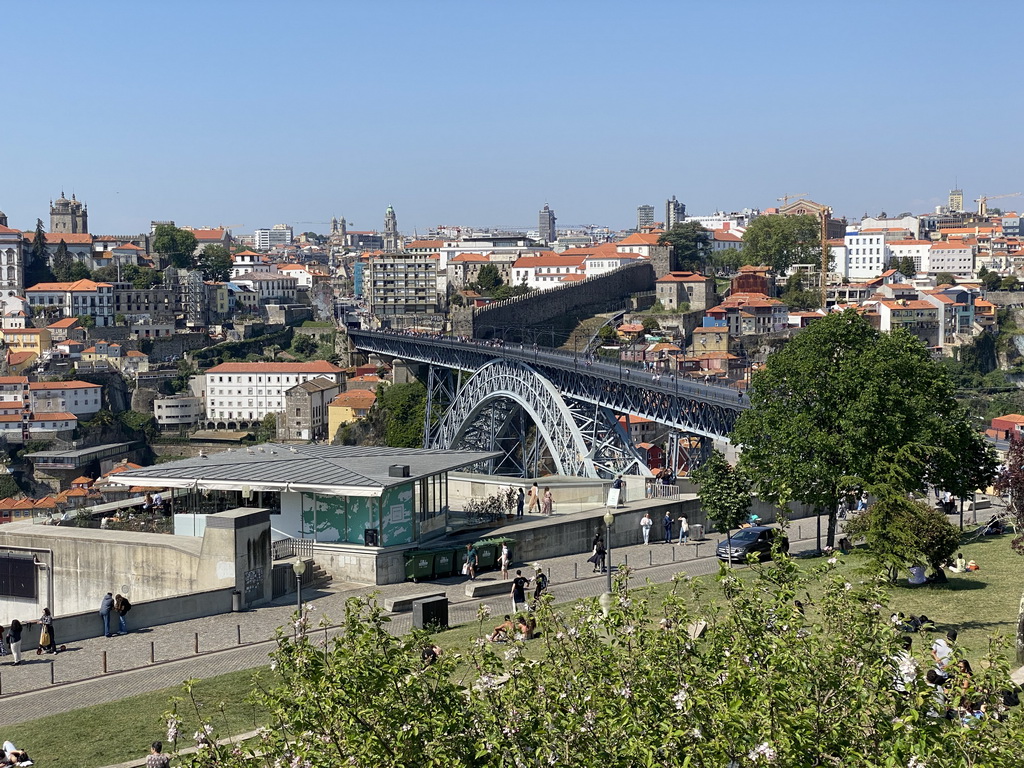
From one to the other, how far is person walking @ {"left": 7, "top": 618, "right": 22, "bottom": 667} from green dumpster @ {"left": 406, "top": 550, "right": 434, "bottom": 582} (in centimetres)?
673

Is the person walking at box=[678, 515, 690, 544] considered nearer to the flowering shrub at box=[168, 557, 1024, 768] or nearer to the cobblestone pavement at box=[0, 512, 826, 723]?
the cobblestone pavement at box=[0, 512, 826, 723]

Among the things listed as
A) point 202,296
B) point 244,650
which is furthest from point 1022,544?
point 202,296

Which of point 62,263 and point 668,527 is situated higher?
point 62,263

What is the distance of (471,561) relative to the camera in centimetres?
2230

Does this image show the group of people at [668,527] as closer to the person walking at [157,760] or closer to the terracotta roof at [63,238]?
the person walking at [157,760]

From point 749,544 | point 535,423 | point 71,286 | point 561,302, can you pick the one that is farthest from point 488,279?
point 749,544

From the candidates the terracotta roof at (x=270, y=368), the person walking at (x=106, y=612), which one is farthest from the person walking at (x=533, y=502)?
the terracotta roof at (x=270, y=368)

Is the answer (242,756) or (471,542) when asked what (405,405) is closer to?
(471,542)

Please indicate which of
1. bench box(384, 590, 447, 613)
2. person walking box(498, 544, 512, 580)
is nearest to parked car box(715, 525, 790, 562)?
person walking box(498, 544, 512, 580)

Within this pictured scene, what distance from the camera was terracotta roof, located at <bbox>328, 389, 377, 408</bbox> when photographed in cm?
10532

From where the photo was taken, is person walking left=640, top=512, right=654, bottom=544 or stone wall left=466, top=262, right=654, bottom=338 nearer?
person walking left=640, top=512, right=654, bottom=544

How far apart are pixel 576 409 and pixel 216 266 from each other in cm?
10281

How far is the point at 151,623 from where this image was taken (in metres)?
19.6

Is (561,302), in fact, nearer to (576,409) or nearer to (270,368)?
(270,368)
